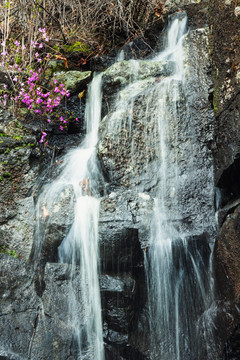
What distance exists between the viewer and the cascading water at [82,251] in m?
3.19

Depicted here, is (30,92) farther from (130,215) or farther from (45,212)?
(130,215)

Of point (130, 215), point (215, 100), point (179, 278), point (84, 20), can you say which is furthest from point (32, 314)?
point (84, 20)

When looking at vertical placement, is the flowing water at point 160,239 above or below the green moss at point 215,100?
below

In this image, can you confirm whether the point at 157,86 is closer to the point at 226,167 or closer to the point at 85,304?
the point at 226,167

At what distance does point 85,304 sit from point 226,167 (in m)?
2.05

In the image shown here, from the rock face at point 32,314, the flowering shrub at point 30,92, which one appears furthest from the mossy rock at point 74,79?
the rock face at point 32,314

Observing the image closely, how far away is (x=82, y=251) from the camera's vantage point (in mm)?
3420

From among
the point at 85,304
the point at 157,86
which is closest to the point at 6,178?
the point at 85,304

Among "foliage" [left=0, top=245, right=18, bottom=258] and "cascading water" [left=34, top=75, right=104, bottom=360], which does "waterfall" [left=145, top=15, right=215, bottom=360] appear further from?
"foliage" [left=0, top=245, right=18, bottom=258]

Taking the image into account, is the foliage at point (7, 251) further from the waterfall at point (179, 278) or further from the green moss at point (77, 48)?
the green moss at point (77, 48)

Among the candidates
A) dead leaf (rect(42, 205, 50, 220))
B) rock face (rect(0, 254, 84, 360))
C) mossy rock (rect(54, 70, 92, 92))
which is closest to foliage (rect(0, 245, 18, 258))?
rock face (rect(0, 254, 84, 360))

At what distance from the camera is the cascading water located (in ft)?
10.5

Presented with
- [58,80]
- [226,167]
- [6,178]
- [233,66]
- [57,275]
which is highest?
[58,80]

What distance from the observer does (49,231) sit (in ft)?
11.7
